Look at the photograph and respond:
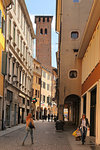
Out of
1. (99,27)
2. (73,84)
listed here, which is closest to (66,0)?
(73,84)

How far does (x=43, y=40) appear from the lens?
9656 centimetres

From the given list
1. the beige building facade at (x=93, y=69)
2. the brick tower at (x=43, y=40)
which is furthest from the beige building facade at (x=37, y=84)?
the beige building facade at (x=93, y=69)

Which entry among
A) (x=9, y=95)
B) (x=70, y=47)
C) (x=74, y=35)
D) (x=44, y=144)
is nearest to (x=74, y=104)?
(x=70, y=47)

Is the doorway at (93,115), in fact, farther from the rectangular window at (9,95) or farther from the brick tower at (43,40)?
the brick tower at (43,40)

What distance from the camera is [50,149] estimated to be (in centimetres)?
1334

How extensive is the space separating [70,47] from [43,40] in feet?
211

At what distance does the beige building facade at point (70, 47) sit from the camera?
32.1m

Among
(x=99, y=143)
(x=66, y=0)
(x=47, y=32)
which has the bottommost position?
(x=99, y=143)

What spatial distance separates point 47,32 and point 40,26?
359cm

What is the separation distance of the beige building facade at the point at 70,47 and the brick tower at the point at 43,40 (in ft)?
192

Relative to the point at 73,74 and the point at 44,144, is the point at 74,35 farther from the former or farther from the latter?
the point at 44,144

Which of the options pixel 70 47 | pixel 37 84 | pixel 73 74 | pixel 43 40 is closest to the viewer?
pixel 73 74

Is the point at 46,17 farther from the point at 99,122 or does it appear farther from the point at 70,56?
the point at 99,122

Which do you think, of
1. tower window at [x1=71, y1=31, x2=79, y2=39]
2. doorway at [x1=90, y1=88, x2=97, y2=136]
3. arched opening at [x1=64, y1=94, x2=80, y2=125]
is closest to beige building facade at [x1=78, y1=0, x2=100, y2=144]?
doorway at [x1=90, y1=88, x2=97, y2=136]
